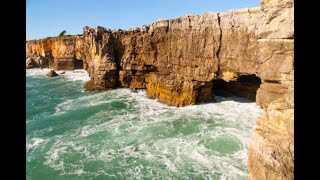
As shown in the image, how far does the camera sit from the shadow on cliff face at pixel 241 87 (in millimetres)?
27312

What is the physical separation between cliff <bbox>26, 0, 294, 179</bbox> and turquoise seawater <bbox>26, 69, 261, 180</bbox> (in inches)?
101

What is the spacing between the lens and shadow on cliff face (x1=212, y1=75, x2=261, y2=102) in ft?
89.6

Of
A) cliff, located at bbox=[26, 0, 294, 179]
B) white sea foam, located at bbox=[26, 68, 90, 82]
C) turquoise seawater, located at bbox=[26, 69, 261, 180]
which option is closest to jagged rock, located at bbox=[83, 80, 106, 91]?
cliff, located at bbox=[26, 0, 294, 179]

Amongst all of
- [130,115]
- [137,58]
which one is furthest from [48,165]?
[137,58]

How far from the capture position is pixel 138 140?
19719 millimetres

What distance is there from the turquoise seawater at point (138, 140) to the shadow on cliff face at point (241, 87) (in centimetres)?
124

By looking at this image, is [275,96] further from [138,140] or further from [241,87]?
[241,87]

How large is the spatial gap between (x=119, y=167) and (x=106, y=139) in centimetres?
501

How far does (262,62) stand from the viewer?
7.28 meters

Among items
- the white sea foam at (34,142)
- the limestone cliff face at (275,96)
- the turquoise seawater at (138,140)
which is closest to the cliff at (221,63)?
the limestone cliff face at (275,96)

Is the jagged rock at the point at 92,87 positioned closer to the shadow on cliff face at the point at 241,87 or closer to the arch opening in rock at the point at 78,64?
the shadow on cliff face at the point at 241,87

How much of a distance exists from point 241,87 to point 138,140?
1470cm
